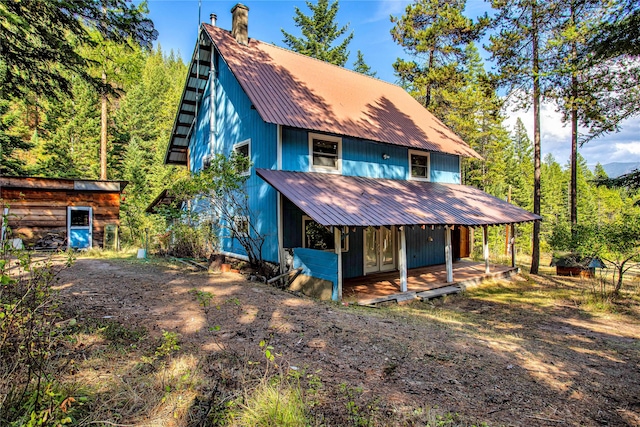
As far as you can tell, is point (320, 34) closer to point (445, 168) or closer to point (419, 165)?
point (445, 168)

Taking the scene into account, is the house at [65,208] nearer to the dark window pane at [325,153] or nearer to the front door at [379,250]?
the dark window pane at [325,153]

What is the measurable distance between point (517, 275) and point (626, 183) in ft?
24.4

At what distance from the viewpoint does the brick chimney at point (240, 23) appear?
42.4 feet

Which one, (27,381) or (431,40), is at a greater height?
(431,40)

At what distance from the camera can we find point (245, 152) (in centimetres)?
1175

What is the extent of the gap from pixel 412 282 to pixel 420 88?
50.6 feet

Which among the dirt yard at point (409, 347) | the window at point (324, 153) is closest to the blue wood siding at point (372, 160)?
the window at point (324, 153)

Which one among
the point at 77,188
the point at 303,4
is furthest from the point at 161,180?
the point at 303,4

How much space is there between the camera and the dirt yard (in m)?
3.53

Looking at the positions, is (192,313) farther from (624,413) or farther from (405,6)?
(405,6)

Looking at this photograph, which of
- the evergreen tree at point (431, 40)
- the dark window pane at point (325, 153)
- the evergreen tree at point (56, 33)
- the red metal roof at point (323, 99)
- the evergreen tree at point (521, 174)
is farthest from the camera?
the evergreen tree at point (521, 174)

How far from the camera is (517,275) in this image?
47.6 feet

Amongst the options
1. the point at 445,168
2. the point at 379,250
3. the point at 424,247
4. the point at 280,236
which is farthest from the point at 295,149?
the point at 445,168

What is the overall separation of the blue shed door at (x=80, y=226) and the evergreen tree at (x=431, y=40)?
63.8 feet
